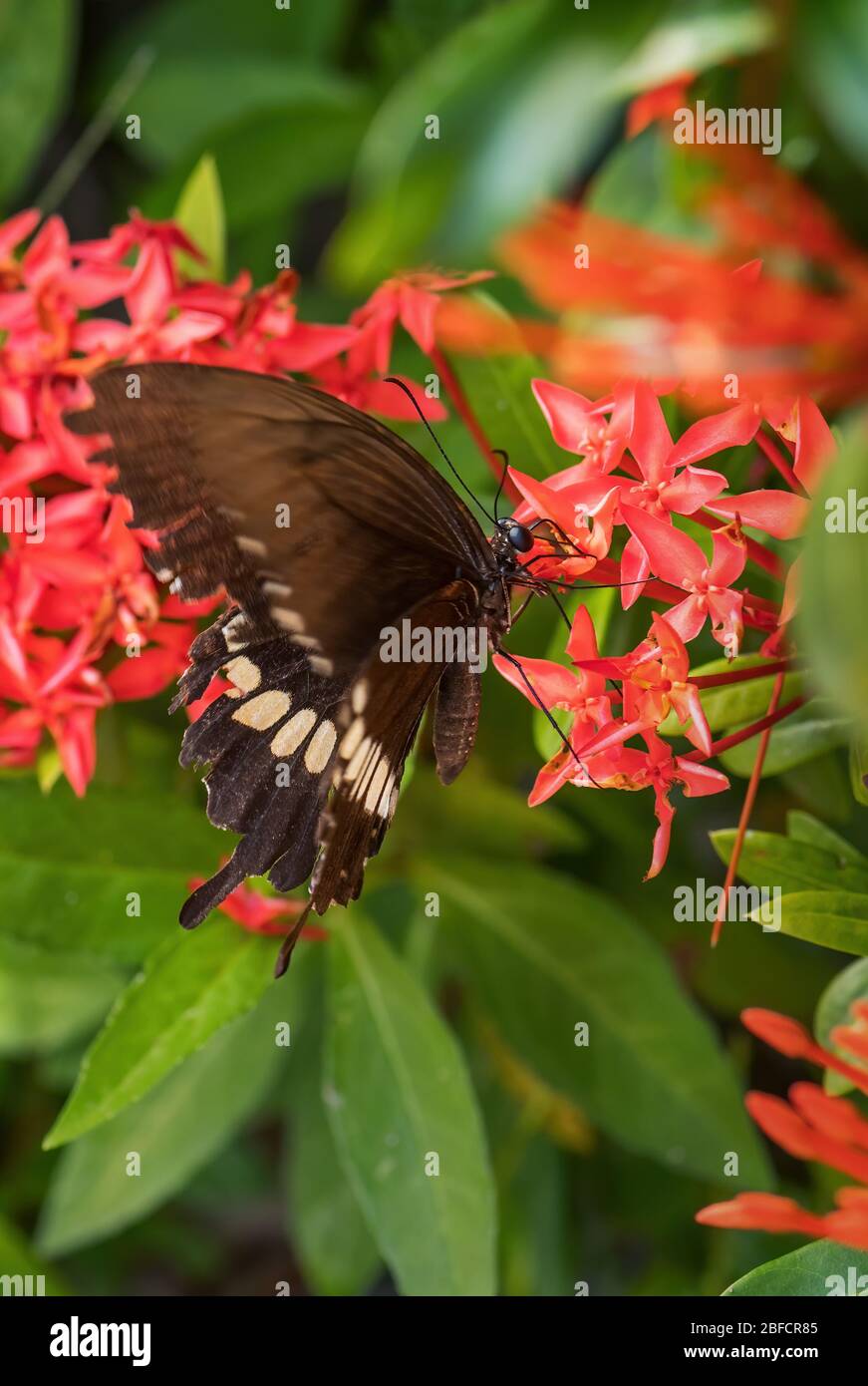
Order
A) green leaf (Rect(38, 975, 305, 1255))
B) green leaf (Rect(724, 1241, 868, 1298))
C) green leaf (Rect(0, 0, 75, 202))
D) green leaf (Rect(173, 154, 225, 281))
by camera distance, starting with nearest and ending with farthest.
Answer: green leaf (Rect(724, 1241, 868, 1298)) → green leaf (Rect(173, 154, 225, 281)) → green leaf (Rect(38, 975, 305, 1255)) → green leaf (Rect(0, 0, 75, 202))

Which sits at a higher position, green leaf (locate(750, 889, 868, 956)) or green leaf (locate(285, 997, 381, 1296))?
green leaf (locate(750, 889, 868, 956))

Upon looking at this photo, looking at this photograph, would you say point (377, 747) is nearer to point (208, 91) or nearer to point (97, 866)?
point (97, 866)

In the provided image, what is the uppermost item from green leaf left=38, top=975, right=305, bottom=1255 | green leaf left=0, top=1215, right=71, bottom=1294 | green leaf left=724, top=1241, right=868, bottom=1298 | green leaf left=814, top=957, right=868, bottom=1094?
green leaf left=814, top=957, right=868, bottom=1094

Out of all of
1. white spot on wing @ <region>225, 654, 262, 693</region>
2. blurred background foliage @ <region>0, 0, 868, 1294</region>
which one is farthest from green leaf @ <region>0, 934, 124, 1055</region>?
white spot on wing @ <region>225, 654, 262, 693</region>

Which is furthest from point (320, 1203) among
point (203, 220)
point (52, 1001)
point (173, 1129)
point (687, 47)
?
point (687, 47)

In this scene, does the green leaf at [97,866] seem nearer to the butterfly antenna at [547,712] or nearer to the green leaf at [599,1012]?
the green leaf at [599,1012]

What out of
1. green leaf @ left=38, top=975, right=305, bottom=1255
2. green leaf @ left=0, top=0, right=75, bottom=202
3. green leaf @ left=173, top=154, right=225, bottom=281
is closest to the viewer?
green leaf @ left=173, top=154, right=225, bottom=281

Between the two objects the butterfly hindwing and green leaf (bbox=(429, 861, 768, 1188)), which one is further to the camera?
green leaf (bbox=(429, 861, 768, 1188))

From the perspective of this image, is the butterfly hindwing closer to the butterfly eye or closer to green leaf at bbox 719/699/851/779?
the butterfly eye
